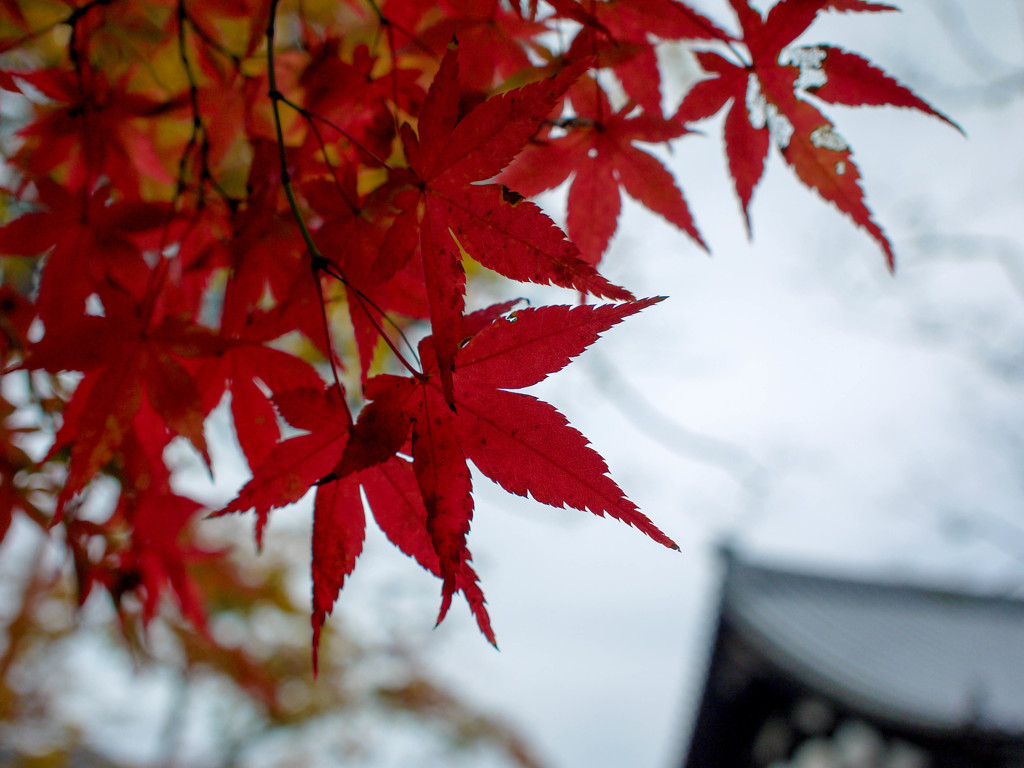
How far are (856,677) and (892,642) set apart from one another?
5.64 feet

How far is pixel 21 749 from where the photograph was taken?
3.84 metres

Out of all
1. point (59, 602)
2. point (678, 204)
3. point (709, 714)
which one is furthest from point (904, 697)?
point (59, 602)

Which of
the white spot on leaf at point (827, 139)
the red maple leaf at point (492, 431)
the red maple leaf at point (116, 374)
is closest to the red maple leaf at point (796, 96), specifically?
the white spot on leaf at point (827, 139)

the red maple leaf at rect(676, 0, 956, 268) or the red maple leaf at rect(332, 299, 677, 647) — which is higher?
the red maple leaf at rect(676, 0, 956, 268)

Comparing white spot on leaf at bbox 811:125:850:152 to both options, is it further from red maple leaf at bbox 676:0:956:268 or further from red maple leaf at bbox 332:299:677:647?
red maple leaf at bbox 332:299:677:647

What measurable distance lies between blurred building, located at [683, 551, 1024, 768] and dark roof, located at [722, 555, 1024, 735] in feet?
0.04

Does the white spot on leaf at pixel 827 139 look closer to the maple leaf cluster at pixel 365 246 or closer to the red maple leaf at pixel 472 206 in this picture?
the maple leaf cluster at pixel 365 246

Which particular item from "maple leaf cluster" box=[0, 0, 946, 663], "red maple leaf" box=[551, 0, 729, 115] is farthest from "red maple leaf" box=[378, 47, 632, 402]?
"red maple leaf" box=[551, 0, 729, 115]

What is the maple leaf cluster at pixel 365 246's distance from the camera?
423 mm

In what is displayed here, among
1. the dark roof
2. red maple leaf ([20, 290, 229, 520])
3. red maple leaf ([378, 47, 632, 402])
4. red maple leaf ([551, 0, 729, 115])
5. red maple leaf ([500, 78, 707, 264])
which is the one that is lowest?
red maple leaf ([20, 290, 229, 520])

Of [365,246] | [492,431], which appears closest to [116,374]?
[365,246]

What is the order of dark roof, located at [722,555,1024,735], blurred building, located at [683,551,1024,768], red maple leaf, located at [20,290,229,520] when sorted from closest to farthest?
red maple leaf, located at [20,290,229,520], blurred building, located at [683,551,1024,768], dark roof, located at [722,555,1024,735]

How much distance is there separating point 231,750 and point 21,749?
10.6 ft

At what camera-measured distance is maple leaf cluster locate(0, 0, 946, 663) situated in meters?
0.42
